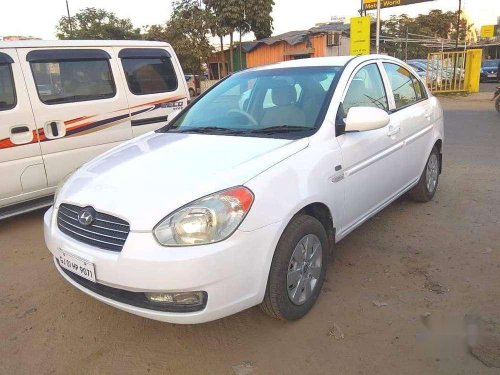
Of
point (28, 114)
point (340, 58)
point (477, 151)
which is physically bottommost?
point (477, 151)

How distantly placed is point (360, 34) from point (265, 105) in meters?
14.3

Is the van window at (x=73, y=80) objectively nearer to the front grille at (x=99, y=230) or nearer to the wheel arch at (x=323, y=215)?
the front grille at (x=99, y=230)

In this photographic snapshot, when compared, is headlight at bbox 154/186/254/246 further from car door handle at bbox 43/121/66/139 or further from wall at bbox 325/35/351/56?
wall at bbox 325/35/351/56

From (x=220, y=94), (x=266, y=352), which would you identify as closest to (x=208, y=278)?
(x=266, y=352)

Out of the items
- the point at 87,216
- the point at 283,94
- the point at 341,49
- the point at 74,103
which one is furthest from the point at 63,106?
the point at 341,49

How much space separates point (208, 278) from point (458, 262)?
228cm

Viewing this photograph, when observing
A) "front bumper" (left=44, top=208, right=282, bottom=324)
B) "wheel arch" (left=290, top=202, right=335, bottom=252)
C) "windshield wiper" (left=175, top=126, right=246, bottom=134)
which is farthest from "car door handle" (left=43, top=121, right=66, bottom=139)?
"wheel arch" (left=290, top=202, right=335, bottom=252)

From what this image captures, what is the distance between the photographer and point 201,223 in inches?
89.1

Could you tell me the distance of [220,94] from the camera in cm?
391

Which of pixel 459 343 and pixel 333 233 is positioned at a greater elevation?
pixel 333 233

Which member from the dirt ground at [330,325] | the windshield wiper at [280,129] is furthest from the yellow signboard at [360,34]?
the windshield wiper at [280,129]

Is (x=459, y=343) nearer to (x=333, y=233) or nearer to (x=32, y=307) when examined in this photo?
(x=333, y=233)

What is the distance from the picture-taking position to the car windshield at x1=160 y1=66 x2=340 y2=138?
3170 mm

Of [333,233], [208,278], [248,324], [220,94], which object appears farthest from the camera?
[220,94]
